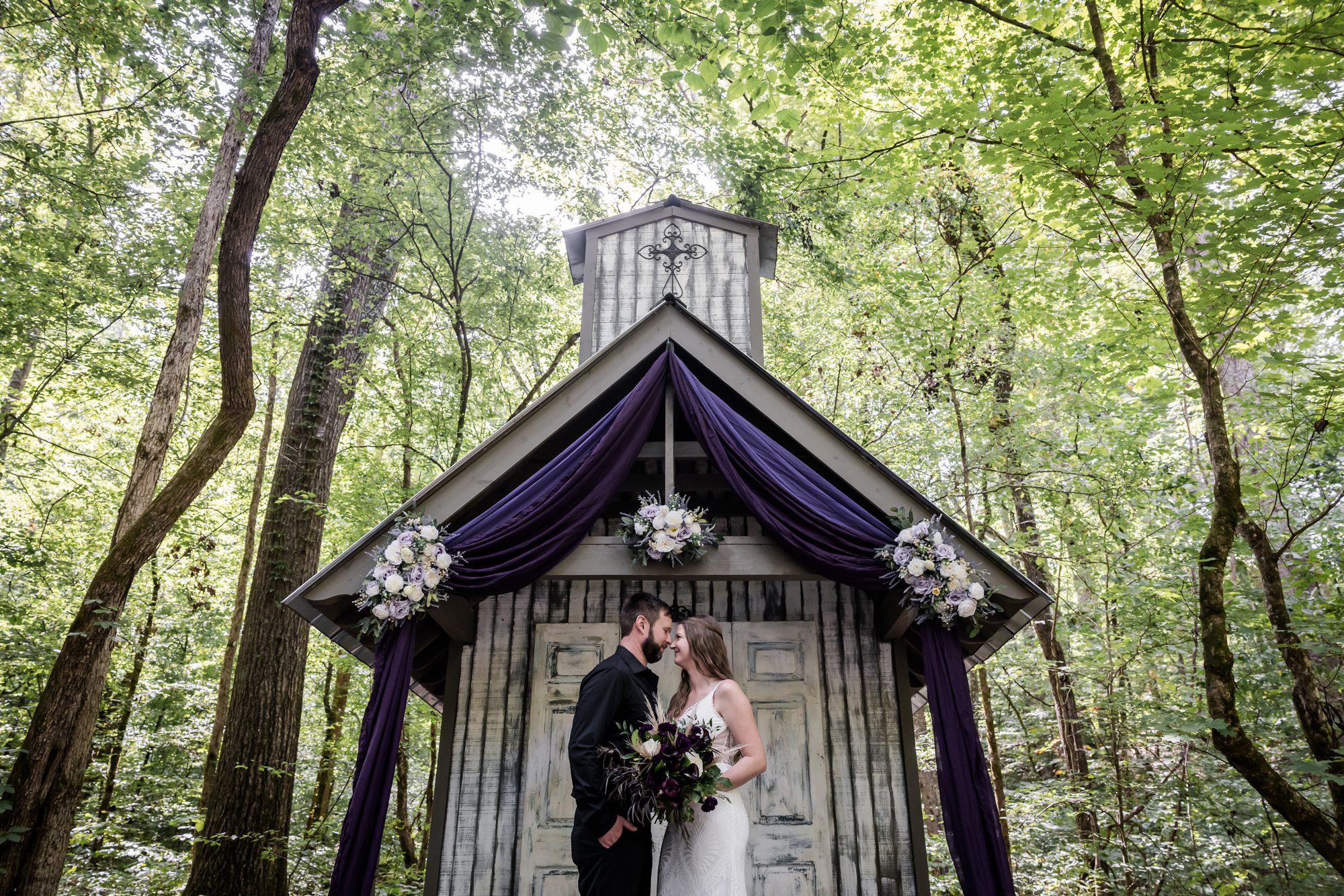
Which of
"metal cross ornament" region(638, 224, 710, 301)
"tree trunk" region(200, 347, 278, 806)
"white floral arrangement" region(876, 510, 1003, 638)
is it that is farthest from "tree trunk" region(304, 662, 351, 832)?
Result: "white floral arrangement" region(876, 510, 1003, 638)

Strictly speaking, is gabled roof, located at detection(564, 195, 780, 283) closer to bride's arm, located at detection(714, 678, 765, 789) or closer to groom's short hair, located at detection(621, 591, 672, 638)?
groom's short hair, located at detection(621, 591, 672, 638)

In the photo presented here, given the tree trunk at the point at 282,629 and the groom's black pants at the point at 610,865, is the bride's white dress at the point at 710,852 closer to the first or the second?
the groom's black pants at the point at 610,865

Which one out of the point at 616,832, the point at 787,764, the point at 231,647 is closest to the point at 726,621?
the point at 787,764

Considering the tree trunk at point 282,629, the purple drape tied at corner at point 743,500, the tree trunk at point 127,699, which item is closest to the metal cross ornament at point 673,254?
the tree trunk at point 282,629

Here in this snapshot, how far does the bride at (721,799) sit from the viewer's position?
3.87 m

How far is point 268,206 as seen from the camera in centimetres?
1093

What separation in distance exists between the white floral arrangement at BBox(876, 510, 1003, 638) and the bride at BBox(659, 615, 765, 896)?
111 cm

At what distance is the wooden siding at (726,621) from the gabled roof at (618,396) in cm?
64

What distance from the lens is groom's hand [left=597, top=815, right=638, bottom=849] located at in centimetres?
381

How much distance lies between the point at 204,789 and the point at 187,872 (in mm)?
1127

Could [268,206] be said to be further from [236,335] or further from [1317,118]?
[1317,118]

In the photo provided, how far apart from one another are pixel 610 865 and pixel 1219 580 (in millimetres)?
4919

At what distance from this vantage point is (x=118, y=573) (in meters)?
6.14

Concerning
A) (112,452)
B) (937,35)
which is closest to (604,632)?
(937,35)
